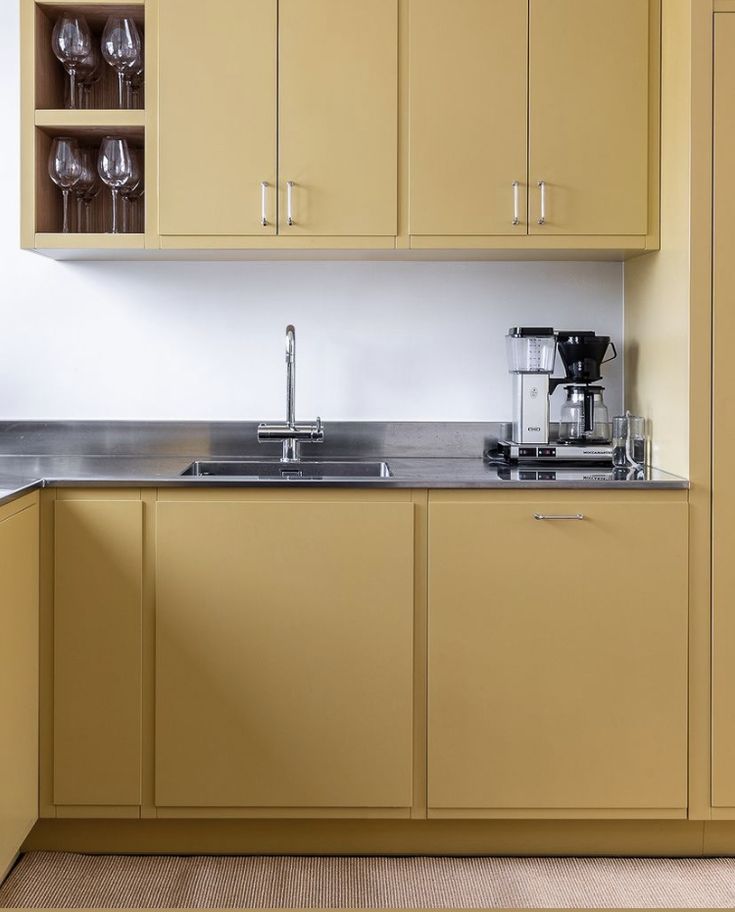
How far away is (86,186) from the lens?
8.86 feet

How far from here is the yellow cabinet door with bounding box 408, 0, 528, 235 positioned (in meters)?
2.52

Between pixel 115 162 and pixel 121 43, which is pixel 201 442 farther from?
pixel 121 43

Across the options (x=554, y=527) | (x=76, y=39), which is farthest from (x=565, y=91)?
(x=76, y=39)

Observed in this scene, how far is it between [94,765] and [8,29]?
6.85ft

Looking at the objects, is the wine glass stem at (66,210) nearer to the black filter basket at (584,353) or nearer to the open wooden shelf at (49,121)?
the open wooden shelf at (49,121)

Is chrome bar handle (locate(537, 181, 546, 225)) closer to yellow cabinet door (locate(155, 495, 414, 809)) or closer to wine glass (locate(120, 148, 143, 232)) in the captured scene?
yellow cabinet door (locate(155, 495, 414, 809))

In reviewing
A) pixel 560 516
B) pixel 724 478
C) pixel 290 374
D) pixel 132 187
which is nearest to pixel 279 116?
pixel 132 187

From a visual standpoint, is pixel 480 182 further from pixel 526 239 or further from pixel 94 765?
pixel 94 765

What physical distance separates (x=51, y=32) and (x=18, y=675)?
1.70 m

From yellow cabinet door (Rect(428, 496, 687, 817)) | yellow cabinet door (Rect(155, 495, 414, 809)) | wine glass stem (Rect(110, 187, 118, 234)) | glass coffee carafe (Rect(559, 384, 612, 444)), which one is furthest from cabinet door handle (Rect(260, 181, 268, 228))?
glass coffee carafe (Rect(559, 384, 612, 444))

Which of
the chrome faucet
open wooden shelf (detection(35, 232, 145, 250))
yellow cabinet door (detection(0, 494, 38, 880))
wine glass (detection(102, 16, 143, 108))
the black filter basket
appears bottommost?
yellow cabinet door (detection(0, 494, 38, 880))

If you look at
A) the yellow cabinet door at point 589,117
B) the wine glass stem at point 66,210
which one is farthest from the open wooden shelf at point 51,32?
the yellow cabinet door at point 589,117

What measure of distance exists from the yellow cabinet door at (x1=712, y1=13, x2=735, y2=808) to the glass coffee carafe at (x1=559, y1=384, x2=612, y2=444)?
18.6 inches

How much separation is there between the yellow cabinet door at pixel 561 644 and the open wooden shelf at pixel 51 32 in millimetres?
1490
